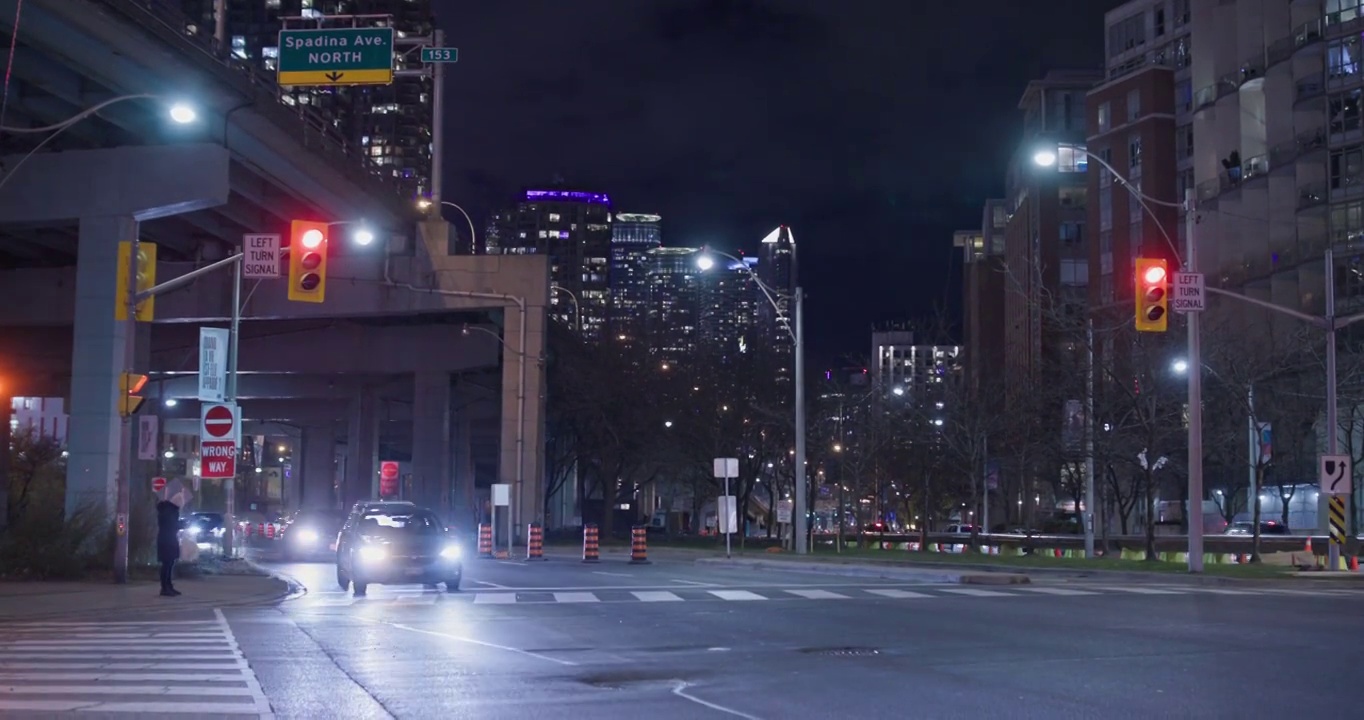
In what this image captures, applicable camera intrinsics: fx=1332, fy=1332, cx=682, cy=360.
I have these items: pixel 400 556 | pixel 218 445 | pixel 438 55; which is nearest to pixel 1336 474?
pixel 400 556

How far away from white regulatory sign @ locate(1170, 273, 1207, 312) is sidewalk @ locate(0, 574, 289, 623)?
20.3 m

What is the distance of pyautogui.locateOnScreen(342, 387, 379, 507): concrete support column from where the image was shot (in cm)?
7412

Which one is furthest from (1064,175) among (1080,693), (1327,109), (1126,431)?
(1080,693)

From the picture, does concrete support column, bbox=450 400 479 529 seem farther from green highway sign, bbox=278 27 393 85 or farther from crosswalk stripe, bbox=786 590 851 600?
crosswalk stripe, bbox=786 590 851 600

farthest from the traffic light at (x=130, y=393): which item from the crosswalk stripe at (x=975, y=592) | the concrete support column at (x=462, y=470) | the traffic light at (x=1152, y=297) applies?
the concrete support column at (x=462, y=470)

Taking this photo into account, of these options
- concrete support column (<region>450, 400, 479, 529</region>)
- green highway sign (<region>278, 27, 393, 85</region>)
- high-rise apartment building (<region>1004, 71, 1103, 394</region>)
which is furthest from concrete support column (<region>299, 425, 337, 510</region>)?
green highway sign (<region>278, 27, 393, 85</region>)

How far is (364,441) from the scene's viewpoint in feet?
243

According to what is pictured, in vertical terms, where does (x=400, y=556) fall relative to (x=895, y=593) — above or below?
above

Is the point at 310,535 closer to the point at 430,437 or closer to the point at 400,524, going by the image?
the point at 430,437

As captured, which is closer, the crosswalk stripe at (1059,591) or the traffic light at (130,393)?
the crosswalk stripe at (1059,591)

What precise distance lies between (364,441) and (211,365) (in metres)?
40.0

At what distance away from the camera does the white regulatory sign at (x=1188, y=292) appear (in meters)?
30.0

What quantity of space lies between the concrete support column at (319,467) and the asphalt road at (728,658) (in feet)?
218

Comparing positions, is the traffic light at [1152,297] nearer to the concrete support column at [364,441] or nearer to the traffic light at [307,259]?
the traffic light at [307,259]
